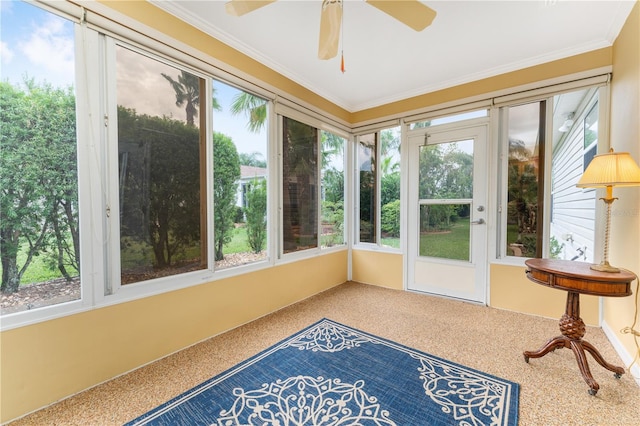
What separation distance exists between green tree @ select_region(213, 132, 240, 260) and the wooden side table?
251 cm

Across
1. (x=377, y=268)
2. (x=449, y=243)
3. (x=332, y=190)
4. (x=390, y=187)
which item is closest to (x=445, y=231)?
(x=449, y=243)

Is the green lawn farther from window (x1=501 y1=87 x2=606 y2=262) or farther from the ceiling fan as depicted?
the ceiling fan

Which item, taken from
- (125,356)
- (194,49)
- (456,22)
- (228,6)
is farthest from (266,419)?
(456,22)

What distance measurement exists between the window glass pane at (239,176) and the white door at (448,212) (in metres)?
2.02

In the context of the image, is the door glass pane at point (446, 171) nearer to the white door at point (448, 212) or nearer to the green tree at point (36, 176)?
the white door at point (448, 212)

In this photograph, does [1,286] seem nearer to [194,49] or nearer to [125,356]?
[125,356]

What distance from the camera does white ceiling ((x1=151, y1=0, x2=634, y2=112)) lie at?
2.06 metres

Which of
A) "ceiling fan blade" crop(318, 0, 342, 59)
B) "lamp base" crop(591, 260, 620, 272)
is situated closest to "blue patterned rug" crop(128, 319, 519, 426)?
"lamp base" crop(591, 260, 620, 272)

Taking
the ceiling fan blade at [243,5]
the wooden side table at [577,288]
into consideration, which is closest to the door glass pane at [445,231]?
the wooden side table at [577,288]

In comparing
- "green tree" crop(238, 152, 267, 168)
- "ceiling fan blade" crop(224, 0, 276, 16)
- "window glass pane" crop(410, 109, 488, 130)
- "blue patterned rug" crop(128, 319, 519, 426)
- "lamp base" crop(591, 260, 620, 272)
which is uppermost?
"ceiling fan blade" crop(224, 0, 276, 16)

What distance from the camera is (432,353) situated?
211 cm

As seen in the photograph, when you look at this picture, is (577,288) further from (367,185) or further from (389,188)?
(367,185)

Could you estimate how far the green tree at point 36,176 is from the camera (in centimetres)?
148

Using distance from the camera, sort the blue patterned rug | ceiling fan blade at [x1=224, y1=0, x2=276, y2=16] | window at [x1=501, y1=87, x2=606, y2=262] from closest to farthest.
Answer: the blue patterned rug, ceiling fan blade at [x1=224, y1=0, x2=276, y2=16], window at [x1=501, y1=87, x2=606, y2=262]
